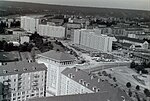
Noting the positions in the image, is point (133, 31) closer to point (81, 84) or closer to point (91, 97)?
point (81, 84)

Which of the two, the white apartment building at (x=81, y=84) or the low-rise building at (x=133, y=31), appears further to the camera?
the low-rise building at (x=133, y=31)

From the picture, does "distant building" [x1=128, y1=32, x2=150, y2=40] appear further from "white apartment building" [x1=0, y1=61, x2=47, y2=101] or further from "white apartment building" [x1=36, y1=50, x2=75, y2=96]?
"white apartment building" [x1=0, y1=61, x2=47, y2=101]

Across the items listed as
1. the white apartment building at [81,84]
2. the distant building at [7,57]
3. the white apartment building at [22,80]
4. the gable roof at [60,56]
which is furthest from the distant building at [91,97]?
the distant building at [7,57]

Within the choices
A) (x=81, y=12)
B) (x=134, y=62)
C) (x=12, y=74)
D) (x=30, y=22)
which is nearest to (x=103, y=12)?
(x=81, y=12)

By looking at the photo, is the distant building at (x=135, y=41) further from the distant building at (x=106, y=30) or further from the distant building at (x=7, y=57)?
the distant building at (x=7, y=57)

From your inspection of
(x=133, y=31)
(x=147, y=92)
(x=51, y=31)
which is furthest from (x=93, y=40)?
(x=147, y=92)

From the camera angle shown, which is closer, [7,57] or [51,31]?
[51,31]
